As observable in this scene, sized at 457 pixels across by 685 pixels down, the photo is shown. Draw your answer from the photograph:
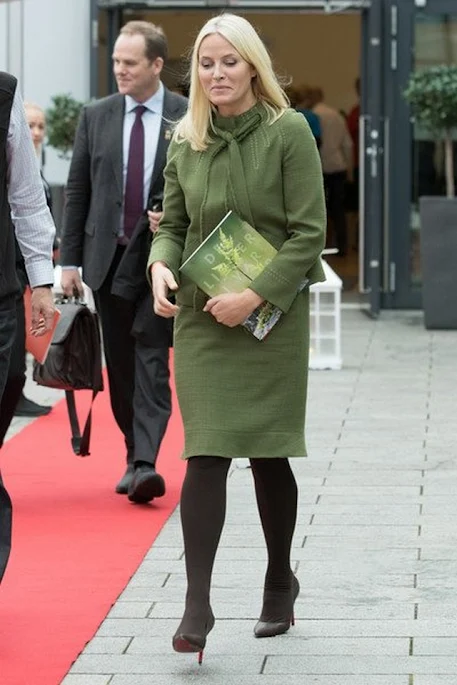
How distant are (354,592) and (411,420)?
383 centimetres

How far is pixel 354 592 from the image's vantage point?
5441mm

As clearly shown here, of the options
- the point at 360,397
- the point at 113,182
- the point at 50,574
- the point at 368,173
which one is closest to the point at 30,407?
the point at 360,397

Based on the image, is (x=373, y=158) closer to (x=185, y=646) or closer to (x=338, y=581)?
(x=338, y=581)

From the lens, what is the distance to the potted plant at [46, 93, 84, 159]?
14375 millimetres

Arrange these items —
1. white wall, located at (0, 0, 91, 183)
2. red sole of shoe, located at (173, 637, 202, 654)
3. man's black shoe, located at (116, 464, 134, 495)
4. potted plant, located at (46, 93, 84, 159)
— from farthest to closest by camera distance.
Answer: white wall, located at (0, 0, 91, 183)
potted plant, located at (46, 93, 84, 159)
man's black shoe, located at (116, 464, 134, 495)
red sole of shoe, located at (173, 637, 202, 654)

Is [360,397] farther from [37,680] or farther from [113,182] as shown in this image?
[37,680]

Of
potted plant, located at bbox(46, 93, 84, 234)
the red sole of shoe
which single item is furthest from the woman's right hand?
potted plant, located at bbox(46, 93, 84, 234)

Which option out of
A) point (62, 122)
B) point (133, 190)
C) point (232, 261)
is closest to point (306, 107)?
point (62, 122)

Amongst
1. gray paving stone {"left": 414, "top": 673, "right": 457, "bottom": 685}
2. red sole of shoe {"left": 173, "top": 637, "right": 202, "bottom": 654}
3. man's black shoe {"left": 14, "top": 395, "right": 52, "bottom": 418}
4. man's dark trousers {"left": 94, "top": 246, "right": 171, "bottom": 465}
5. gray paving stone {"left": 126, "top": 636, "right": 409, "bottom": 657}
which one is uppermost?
man's dark trousers {"left": 94, "top": 246, "right": 171, "bottom": 465}

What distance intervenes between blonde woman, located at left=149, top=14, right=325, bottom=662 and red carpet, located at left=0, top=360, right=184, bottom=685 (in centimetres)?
55

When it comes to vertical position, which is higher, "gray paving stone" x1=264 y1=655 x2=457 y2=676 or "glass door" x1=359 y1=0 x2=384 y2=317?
"glass door" x1=359 y1=0 x2=384 y2=317

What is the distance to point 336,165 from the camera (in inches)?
757

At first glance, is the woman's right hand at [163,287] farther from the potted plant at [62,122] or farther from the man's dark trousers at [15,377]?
the potted plant at [62,122]

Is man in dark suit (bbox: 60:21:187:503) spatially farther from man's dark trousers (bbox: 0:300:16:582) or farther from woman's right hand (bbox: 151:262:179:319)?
woman's right hand (bbox: 151:262:179:319)
